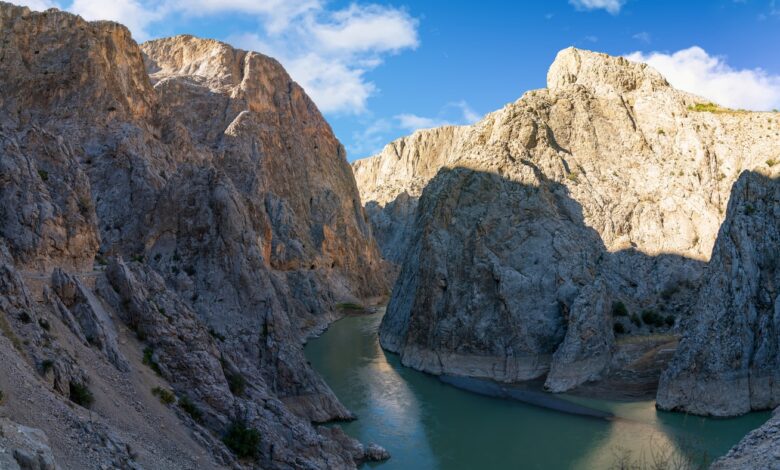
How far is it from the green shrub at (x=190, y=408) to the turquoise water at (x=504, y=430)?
1021 cm

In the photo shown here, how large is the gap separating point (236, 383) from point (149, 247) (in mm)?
15677

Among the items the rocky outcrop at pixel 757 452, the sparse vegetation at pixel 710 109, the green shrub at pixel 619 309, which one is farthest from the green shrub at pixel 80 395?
the sparse vegetation at pixel 710 109

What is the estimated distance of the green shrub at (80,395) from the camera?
15719 mm

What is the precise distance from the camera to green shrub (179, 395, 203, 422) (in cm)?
1994

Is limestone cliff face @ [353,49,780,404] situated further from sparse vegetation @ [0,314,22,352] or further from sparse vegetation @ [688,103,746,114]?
sparse vegetation @ [0,314,22,352]

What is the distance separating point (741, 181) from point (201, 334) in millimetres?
30875

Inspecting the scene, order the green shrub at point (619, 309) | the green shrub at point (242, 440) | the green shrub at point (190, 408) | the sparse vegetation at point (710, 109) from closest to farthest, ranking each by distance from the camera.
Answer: the green shrub at point (190, 408)
the green shrub at point (242, 440)
the green shrub at point (619, 309)
the sparse vegetation at point (710, 109)

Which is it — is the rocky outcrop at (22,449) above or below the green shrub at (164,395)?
above

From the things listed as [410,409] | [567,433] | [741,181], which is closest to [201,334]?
[410,409]

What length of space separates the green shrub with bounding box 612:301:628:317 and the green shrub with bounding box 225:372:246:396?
92.4ft

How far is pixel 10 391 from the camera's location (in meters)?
12.8

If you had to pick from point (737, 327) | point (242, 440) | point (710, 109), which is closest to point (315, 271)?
point (710, 109)

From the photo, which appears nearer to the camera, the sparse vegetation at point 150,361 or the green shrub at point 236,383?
the sparse vegetation at point 150,361

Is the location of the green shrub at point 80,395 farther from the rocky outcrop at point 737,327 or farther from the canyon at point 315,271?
the rocky outcrop at point 737,327
